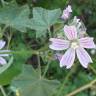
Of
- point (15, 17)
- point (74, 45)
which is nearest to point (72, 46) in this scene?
point (74, 45)

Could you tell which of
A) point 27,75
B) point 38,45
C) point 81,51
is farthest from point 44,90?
point 38,45

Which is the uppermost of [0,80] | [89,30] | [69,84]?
[0,80]

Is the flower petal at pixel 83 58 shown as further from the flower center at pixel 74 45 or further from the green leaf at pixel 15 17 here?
the green leaf at pixel 15 17

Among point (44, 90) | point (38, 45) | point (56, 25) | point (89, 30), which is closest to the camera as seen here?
point (44, 90)

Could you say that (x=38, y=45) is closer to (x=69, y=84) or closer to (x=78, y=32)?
(x=69, y=84)

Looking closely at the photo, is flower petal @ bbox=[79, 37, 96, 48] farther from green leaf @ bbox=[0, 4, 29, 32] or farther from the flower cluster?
green leaf @ bbox=[0, 4, 29, 32]

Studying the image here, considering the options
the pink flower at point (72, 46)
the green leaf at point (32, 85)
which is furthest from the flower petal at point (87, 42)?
the green leaf at point (32, 85)

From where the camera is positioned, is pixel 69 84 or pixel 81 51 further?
pixel 69 84
